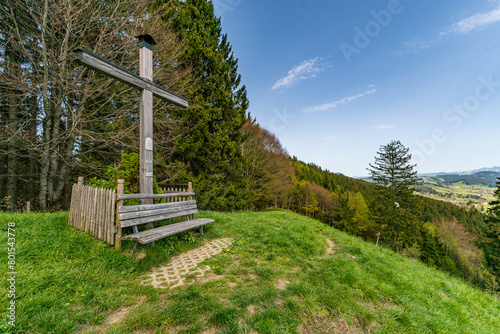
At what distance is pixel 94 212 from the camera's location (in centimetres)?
390

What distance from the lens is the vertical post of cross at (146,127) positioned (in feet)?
14.1

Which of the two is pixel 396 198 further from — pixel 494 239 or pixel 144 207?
pixel 144 207

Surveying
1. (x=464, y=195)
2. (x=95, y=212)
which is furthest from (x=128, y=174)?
(x=464, y=195)

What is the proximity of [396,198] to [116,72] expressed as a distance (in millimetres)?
28909

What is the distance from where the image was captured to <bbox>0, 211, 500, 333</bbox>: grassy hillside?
2.13 m

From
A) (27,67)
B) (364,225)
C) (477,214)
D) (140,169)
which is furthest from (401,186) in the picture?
(477,214)

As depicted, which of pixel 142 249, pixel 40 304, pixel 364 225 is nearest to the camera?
pixel 40 304

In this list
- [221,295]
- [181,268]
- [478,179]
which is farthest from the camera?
[478,179]

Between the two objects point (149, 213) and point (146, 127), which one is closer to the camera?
point (149, 213)

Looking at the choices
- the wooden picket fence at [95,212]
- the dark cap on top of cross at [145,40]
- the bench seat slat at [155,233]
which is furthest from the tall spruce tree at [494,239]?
the dark cap on top of cross at [145,40]

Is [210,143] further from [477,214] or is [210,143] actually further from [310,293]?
[477,214]

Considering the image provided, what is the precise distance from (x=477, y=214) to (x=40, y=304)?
254 ft

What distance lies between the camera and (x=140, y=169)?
4.31 meters

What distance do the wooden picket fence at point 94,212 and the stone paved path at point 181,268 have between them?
1.16 metres
